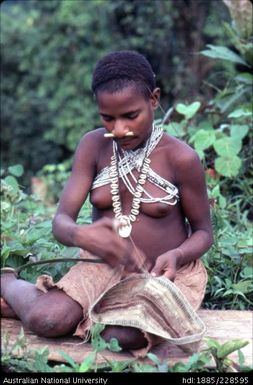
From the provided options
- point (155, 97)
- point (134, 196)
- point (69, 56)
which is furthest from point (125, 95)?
point (69, 56)

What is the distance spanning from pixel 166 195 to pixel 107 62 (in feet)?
1.85

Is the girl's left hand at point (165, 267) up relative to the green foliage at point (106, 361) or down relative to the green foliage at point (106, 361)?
up

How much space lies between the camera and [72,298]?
9.76ft

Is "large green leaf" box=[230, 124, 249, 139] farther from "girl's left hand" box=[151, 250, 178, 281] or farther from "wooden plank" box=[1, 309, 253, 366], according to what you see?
"girl's left hand" box=[151, 250, 178, 281]

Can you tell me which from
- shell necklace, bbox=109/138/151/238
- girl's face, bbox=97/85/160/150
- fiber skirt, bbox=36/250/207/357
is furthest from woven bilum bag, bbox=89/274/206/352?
girl's face, bbox=97/85/160/150

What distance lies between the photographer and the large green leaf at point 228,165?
4707 mm

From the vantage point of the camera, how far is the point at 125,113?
2.88m

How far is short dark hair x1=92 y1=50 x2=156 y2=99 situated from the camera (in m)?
2.88

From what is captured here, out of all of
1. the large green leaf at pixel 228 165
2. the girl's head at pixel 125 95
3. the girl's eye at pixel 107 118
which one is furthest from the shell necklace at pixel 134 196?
the large green leaf at pixel 228 165

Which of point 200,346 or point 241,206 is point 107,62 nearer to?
point 200,346

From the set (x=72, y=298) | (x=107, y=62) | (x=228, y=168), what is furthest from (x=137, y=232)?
(x=228, y=168)

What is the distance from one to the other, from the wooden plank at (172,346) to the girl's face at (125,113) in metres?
0.79

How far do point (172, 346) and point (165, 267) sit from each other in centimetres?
31

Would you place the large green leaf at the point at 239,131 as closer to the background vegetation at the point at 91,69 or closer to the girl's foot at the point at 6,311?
the background vegetation at the point at 91,69
